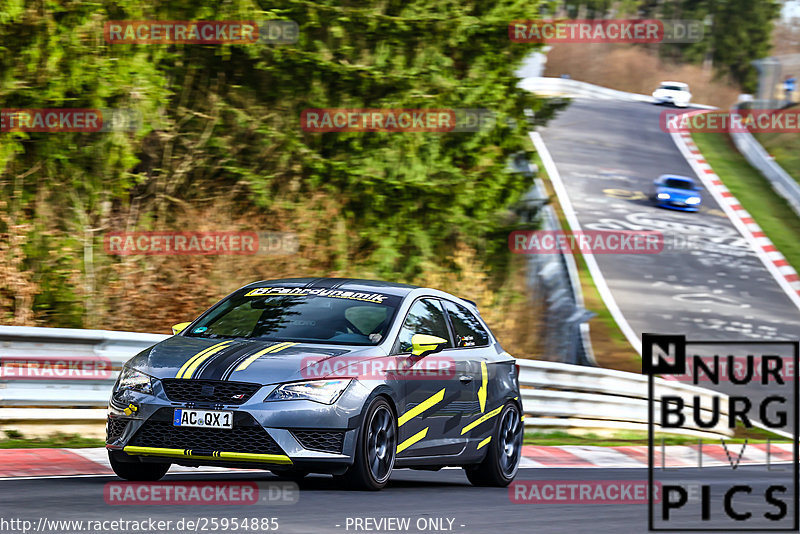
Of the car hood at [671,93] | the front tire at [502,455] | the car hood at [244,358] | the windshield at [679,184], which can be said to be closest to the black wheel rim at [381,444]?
the car hood at [244,358]

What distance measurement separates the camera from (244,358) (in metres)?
8.30

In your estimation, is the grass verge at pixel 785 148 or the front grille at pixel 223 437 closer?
the front grille at pixel 223 437

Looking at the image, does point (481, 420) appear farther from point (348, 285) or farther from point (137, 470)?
point (137, 470)

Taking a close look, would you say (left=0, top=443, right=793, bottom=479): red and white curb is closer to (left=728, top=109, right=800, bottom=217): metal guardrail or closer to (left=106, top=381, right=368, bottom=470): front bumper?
(left=106, top=381, right=368, bottom=470): front bumper

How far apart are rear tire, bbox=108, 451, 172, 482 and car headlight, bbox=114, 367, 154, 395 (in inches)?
19.6

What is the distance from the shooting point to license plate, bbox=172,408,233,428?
8016 mm

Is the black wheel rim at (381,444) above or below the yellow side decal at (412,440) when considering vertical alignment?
above

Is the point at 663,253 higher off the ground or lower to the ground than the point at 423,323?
lower

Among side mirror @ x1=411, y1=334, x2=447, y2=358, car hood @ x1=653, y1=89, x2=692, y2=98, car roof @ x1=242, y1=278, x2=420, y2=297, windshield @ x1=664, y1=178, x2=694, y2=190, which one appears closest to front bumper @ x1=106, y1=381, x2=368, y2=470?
side mirror @ x1=411, y1=334, x2=447, y2=358

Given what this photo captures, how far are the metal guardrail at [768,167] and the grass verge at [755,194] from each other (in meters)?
0.21

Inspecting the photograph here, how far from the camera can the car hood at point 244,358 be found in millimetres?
8141

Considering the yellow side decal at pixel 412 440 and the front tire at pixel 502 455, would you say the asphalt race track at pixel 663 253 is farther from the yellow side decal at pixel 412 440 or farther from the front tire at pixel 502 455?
the yellow side decal at pixel 412 440

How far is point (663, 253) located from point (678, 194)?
451 centimetres

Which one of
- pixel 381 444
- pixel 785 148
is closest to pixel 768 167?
pixel 785 148
